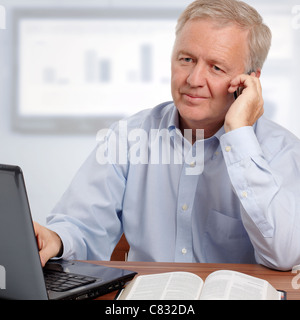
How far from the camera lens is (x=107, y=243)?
4.65 ft

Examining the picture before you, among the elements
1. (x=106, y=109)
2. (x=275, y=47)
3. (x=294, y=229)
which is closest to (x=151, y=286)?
(x=294, y=229)

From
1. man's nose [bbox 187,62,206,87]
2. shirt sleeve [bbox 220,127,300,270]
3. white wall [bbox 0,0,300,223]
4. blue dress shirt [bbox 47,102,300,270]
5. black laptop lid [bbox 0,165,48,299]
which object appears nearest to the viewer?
black laptop lid [bbox 0,165,48,299]

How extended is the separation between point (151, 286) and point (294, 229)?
0.45 meters

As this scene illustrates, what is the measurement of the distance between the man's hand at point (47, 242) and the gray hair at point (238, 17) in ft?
2.35

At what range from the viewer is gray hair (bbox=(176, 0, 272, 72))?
135cm

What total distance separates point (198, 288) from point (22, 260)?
325 millimetres

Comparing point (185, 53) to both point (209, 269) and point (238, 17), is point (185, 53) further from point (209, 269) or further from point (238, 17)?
point (209, 269)

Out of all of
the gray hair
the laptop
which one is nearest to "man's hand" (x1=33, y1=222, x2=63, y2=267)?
the laptop

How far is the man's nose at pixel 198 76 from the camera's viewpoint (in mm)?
1323

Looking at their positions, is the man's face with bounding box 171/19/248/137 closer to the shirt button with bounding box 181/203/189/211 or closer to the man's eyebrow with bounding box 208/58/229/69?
the man's eyebrow with bounding box 208/58/229/69

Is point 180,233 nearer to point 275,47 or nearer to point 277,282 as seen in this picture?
point 277,282

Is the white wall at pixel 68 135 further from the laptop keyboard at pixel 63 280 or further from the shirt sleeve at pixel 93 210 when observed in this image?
the laptop keyboard at pixel 63 280

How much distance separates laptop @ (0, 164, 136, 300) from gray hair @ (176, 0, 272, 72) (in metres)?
0.82

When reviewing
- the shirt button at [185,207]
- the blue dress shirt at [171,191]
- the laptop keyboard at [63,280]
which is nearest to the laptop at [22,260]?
the laptop keyboard at [63,280]
